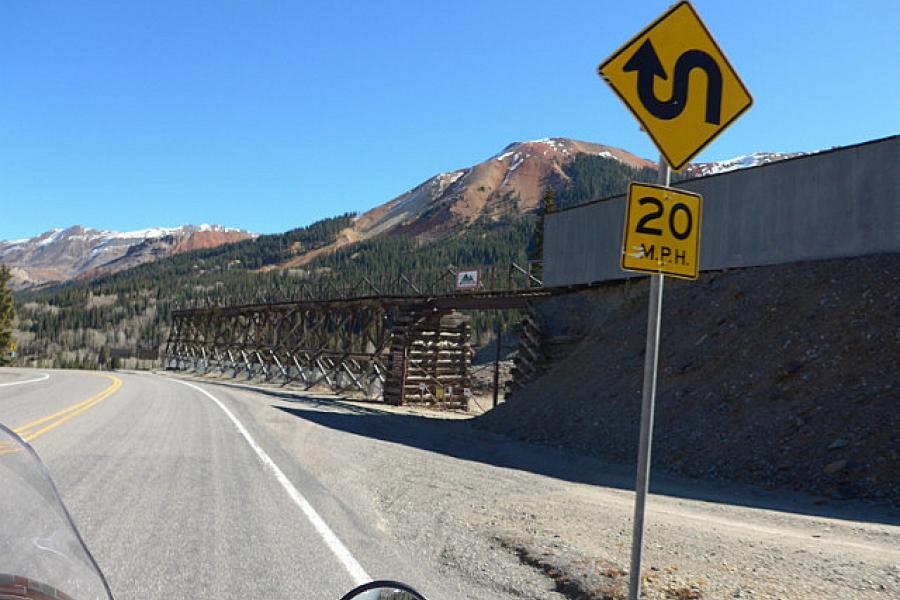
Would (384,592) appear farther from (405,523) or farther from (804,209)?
(804,209)

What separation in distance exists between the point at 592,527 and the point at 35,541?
7003 millimetres

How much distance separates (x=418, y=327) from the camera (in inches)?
1330

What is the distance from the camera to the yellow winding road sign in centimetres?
436

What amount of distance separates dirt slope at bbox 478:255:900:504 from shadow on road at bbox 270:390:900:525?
461 mm

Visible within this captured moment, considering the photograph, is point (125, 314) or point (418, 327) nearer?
point (418, 327)

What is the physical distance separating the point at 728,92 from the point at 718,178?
643 inches

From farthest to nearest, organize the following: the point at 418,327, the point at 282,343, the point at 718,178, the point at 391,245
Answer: the point at 391,245 < the point at 282,343 < the point at 418,327 < the point at 718,178

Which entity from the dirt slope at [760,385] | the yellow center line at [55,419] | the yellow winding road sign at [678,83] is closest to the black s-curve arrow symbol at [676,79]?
the yellow winding road sign at [678,83]

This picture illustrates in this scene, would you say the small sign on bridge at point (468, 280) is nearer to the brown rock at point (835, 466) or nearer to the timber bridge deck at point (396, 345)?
the timber bridge deck at point (396, 345)

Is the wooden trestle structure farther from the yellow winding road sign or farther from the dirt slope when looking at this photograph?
the yellow winding road sign

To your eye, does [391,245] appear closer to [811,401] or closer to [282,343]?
[282,343]

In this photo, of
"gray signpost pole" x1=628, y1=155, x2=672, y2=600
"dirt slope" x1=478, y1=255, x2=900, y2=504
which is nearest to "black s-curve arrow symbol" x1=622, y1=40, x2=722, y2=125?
"gray signpost pole" x1=628, y1=155, x2=672, y2=600

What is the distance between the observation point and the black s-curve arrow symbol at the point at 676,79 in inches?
173

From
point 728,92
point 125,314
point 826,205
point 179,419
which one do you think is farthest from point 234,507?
point 125,314
